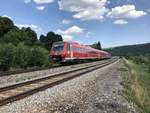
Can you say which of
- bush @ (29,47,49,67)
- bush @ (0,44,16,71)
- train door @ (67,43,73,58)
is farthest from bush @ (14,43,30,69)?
train door @ (67,43,73,58)

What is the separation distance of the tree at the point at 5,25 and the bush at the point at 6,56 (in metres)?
53.6

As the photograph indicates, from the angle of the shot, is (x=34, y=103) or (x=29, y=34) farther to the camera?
(x=29, y=34)

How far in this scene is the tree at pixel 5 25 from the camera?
267 ft

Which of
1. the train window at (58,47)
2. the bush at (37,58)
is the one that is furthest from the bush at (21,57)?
the train window at (58,47)

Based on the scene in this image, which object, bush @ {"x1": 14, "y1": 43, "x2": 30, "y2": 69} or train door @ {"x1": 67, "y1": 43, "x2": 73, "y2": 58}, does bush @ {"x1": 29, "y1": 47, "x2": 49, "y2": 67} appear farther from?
train door @ {"x1": 67, "y1": 43, "x2": 73, "y2": 58}

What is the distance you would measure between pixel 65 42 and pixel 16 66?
7387mm

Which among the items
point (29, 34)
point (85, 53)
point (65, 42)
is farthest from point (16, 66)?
point (29, 34)

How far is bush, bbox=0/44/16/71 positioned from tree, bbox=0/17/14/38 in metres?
53.6

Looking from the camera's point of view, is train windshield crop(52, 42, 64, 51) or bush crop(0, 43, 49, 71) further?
train windshield crop(52, 42, 64, 51)

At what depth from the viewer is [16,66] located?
2909 centimetres

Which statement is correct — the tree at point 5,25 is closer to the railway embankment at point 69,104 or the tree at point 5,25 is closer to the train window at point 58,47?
the train window at point 58,47

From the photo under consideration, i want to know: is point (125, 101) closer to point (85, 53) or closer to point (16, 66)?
point (16, 66)

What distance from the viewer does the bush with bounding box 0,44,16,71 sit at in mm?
26509

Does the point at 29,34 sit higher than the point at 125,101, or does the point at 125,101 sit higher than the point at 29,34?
the point at 29,34
